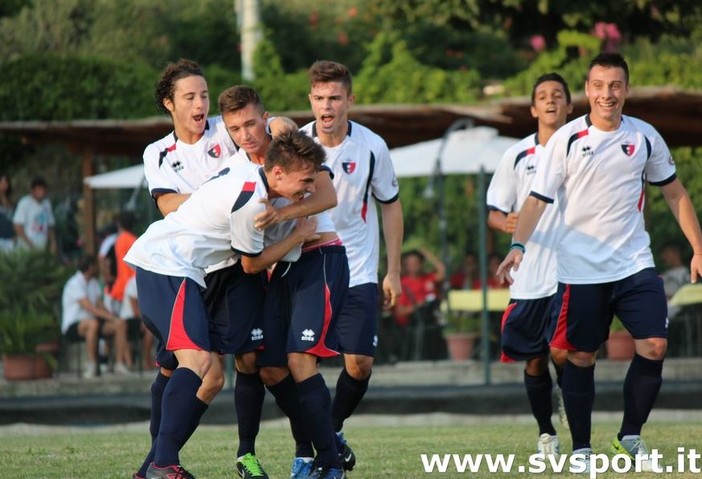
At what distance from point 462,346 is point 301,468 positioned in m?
8.59

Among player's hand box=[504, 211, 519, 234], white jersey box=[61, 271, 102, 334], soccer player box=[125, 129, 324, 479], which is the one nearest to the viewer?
soccer player box=[125, 129, 324, 479]

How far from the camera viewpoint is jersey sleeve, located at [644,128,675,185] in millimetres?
9242

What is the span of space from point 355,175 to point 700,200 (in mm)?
7470

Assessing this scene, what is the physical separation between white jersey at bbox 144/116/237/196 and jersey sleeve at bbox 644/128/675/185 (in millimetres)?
2433

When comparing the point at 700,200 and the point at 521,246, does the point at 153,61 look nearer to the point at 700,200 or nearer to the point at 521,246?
the point at 700,200

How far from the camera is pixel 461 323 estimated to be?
55.6 feet

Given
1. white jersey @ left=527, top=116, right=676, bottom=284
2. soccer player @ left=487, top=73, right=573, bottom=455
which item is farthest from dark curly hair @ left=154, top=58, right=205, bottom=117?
soccer player @ left=487, top=73, right=573, bottom=455

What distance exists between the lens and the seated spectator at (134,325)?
16953 millimetres

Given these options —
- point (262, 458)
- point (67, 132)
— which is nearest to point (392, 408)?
point (262, 458)

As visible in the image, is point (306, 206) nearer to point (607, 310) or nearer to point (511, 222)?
point (607, 310)

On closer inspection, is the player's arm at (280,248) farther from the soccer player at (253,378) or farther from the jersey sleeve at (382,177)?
the jersey sleeve at (382,177)

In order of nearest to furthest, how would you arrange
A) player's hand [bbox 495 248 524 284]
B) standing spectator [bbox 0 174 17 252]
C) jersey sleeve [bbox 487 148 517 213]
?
1. player's hand [bbox 495 248 524 284]
2. jersey sleeve [bbox 487 148 517 213]
3. standing spectator [bbox 0 174 17 252]

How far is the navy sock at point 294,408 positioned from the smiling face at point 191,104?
1.51 meters

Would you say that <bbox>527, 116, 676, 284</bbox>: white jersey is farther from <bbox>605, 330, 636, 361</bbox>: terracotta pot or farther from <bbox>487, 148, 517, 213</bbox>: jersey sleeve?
<bbox>605, 330, 636, 361</bbox>: terracotta pot
